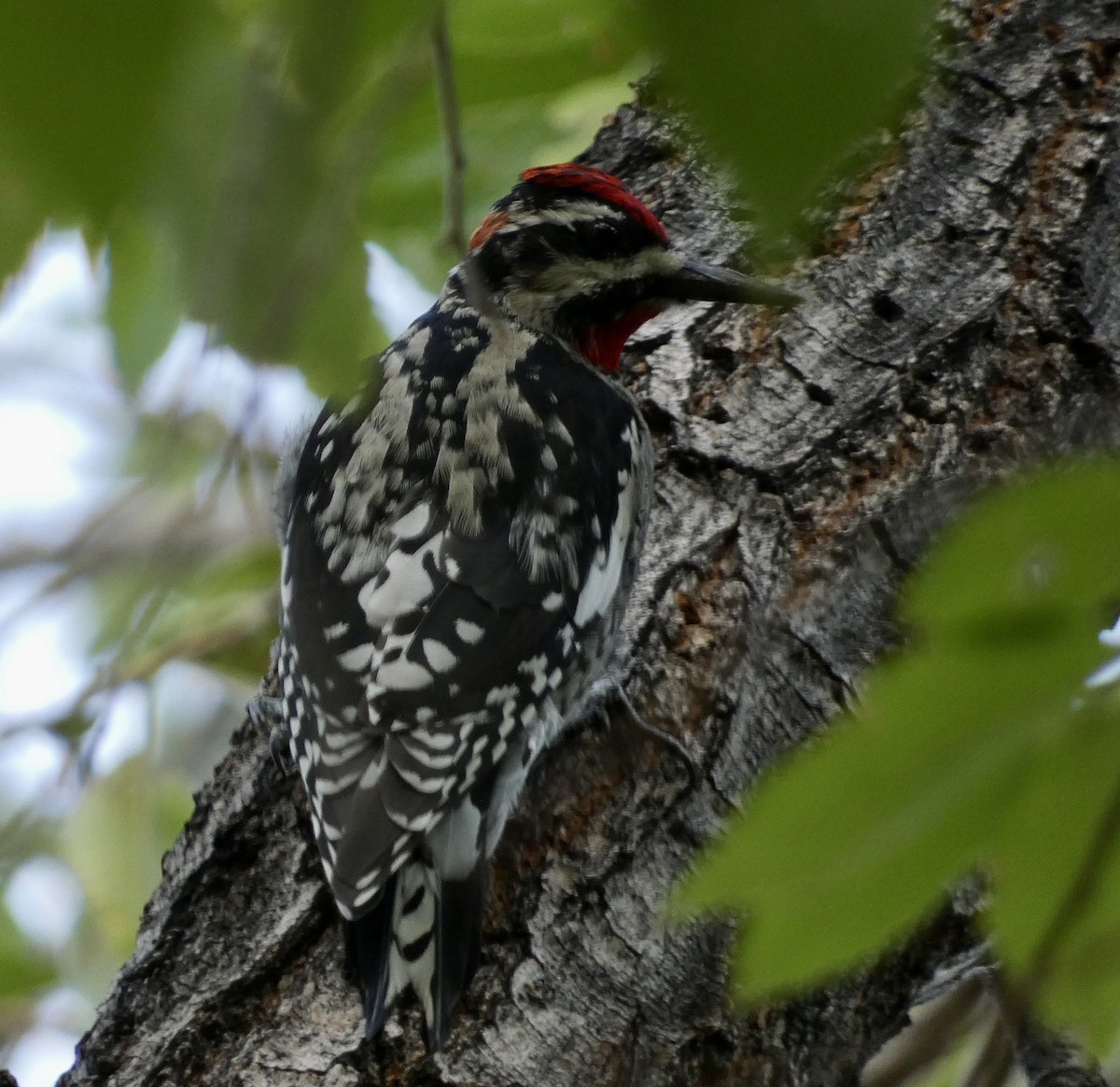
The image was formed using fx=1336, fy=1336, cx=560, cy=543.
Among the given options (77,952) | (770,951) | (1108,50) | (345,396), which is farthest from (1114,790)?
(77,952)

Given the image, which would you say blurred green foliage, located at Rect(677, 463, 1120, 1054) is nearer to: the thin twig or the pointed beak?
the thin twig

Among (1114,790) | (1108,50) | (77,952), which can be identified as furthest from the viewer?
(77,952)

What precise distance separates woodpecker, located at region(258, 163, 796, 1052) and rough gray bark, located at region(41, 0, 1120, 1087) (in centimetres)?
8

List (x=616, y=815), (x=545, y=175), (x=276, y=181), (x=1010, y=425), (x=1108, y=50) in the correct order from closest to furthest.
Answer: (x=276, y=181)
(x=616, y=815)
(x=1010, y=425)
(x=1108, y=50)
(x=545, y=175)

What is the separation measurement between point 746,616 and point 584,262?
104 centimetres

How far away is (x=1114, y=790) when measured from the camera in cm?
71

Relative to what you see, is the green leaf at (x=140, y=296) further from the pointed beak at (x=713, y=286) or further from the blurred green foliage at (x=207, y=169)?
the pointed beak at (x=713, y=286)

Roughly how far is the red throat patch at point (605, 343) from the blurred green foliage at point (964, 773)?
6.98ft

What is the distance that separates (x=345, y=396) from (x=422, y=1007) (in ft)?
4.45

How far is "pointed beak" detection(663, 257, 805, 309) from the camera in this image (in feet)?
7.58

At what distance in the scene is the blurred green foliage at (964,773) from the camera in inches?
26.3

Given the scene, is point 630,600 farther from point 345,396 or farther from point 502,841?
point 345,396

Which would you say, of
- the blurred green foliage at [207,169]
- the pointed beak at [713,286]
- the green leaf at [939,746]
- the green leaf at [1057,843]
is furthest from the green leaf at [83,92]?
the pointed beak at [713,286]

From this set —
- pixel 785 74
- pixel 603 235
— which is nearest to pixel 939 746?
pixel 785 74
